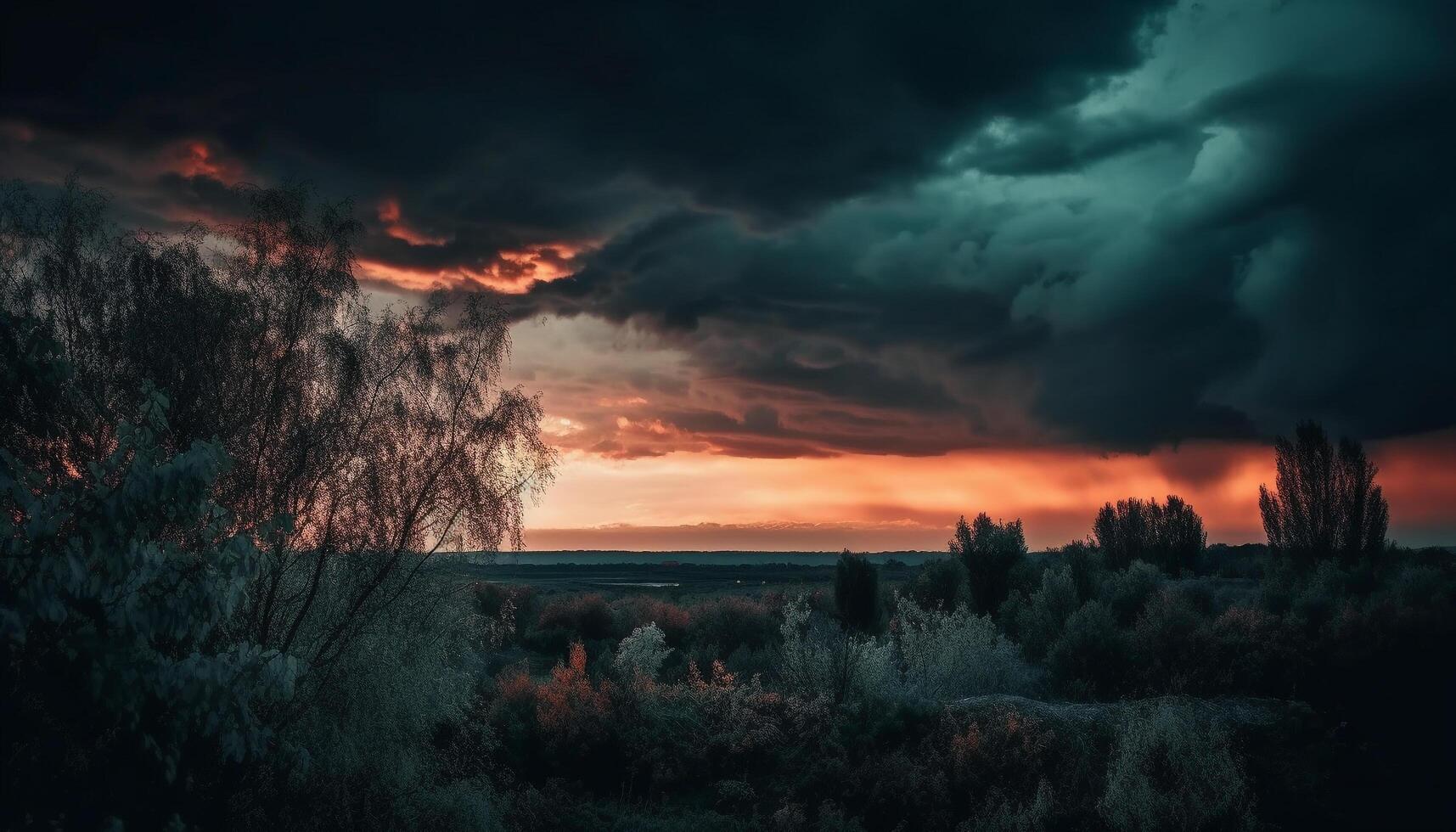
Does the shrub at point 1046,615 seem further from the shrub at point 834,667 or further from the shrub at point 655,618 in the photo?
the shrub at point 655,618

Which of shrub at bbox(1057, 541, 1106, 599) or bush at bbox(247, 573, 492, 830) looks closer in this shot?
bush at bbox(247, 573, 492, 830)

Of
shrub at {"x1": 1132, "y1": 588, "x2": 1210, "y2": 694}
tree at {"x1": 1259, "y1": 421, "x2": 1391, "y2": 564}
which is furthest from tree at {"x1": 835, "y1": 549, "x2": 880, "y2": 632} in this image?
tree at {"x1": 1259, "y1": 421, "x2": 1391, "y2": 564}

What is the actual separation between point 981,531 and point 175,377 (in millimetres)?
30571

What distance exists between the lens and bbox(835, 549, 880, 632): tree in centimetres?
3025

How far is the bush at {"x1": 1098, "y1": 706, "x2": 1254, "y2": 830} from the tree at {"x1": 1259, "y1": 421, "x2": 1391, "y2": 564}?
32701mm

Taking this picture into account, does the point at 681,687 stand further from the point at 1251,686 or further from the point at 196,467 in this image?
the point at 196,467

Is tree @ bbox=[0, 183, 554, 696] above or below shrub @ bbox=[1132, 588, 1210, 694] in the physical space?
above

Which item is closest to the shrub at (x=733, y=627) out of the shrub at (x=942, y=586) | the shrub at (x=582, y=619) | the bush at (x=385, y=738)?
the shrub at (x=582, y=619)

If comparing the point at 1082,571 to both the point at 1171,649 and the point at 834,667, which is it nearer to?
the point at 1171,649

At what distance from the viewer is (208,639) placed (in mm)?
11086

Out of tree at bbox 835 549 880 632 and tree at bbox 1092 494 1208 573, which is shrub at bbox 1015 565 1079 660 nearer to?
tree at bbox 835 549 880 632

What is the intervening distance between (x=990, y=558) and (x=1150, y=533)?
19.0 m

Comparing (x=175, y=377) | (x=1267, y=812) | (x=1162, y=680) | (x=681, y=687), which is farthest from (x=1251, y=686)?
(x=175, y=377)

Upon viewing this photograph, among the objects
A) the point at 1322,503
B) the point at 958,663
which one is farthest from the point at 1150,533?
the point at 958,663
